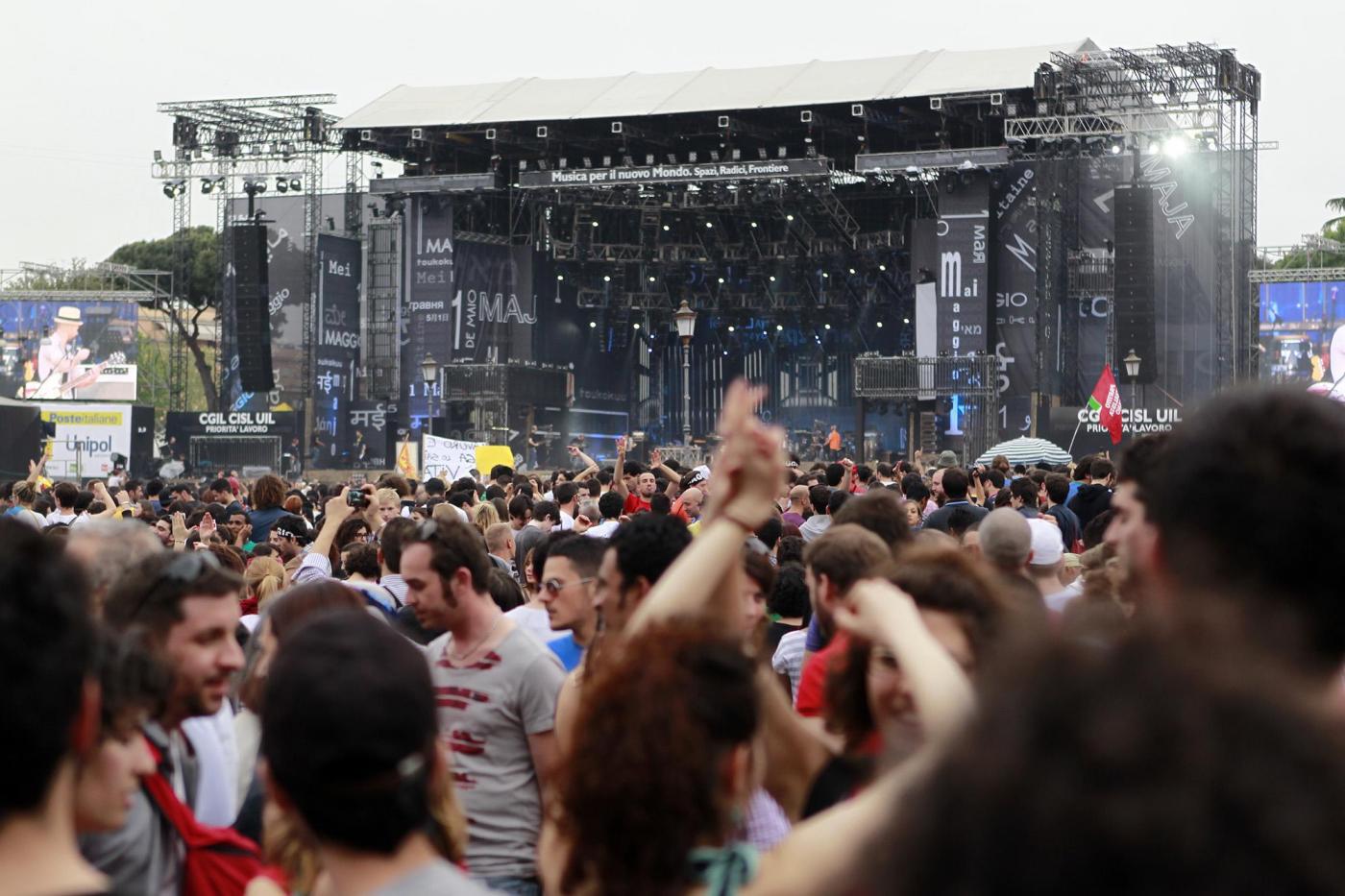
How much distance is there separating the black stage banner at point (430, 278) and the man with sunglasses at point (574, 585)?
3340 cm

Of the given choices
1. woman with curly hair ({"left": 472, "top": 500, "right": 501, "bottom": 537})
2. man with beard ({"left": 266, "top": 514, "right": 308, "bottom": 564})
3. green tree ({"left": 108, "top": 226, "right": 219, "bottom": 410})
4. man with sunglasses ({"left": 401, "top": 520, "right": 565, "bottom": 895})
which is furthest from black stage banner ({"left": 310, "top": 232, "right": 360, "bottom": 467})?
man with sunglasses ({"left": 401, "top": 520, "right": 565, "bottom": 895})

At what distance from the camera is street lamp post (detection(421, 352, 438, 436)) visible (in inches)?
1309

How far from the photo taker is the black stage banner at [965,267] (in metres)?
33.6

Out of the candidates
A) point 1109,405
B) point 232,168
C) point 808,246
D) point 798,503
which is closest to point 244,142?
point 232,168

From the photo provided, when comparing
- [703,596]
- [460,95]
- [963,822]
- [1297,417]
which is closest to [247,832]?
[703,596]

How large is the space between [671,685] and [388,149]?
38.5m

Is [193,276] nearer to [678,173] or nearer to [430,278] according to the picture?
[430,278]

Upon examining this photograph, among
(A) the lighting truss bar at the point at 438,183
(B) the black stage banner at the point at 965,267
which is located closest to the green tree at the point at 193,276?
(A) the lighting truss bar at the point at 438,183

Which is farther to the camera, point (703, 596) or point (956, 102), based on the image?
point (956, 102)

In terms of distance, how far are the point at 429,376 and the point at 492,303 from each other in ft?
20.6

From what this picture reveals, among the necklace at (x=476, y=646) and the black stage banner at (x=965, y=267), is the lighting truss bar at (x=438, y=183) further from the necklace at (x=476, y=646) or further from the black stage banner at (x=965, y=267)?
the necklace at (x=476, y=646)

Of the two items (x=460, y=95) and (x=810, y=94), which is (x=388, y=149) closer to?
(x=460, y=95)

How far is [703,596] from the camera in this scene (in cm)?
303

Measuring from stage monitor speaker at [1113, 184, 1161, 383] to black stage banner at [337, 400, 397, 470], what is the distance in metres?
17.7
